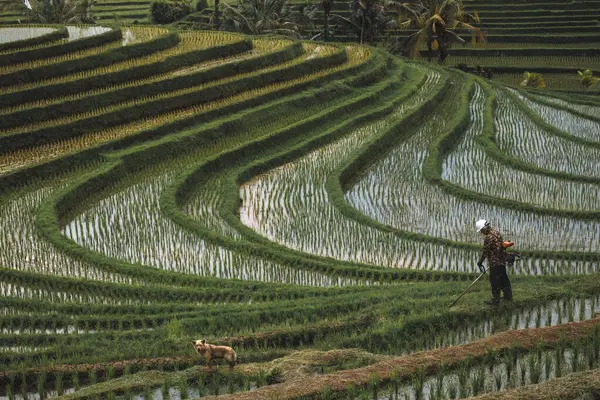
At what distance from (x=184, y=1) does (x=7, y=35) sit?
16312 millimetres

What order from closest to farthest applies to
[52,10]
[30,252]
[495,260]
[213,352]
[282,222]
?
[213,352] → [495,260] → [30,252] → [282,222] → [52,10]

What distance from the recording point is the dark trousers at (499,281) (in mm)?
8570

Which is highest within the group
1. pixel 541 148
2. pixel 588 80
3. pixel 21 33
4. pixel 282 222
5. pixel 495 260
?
pixel 21 33

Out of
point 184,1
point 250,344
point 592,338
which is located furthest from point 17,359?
point 184,1

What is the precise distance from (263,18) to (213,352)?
965 inches

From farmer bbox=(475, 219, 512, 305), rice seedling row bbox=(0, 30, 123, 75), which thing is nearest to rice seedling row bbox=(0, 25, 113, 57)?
rice seedling row bbox=(0, 30, 123, 75)

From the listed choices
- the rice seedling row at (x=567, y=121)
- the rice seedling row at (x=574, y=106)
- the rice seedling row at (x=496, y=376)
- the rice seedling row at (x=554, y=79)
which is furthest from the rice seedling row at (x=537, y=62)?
the rice seedling row at (x=496, y=376)

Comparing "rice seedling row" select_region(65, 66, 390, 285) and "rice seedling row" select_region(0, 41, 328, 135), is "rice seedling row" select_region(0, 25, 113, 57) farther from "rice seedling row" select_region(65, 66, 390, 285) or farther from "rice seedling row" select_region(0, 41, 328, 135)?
"rice seedling row" select_region(65, 66, 390, 285)

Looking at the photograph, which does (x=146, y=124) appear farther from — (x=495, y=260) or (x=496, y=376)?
(x=496, y=376)

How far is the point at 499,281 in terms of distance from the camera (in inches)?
339

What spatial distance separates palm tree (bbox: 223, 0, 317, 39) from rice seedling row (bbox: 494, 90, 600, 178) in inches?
473

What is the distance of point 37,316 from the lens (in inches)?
374

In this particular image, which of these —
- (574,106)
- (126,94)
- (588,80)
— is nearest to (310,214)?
(126,94)

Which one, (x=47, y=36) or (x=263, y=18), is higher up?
(x=47, y=36)
